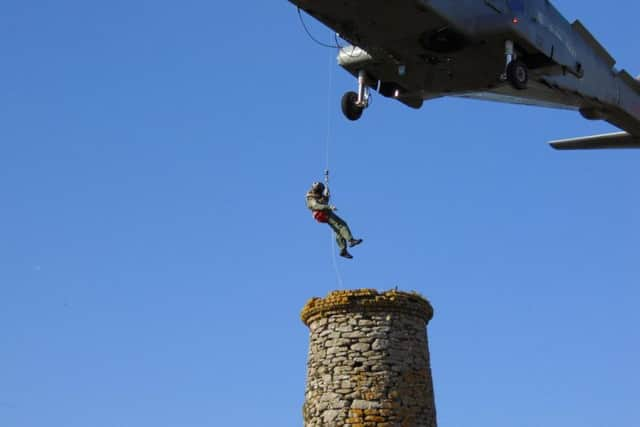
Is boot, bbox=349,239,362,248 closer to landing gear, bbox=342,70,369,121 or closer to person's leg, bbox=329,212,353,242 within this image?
person's leg, bbox=329,212,353,242

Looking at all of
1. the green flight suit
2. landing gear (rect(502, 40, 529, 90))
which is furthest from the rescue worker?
landing gear (rect(502, 40, 529, 90))

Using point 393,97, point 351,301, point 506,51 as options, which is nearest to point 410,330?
point 351,301

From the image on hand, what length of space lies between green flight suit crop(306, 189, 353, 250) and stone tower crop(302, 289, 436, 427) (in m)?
1.44

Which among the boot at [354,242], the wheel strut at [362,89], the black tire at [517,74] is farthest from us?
the wheel strut at [362,89]

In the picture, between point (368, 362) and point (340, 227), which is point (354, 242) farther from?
point (368, 362)

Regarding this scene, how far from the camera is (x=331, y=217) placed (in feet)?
62.2

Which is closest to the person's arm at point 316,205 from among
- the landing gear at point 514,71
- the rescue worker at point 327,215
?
the rescue worker at point 327,215

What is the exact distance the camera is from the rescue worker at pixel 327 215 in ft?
61.5

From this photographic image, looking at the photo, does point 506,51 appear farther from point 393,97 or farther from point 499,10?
point 393,97

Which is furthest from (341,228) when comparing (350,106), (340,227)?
(350,106)

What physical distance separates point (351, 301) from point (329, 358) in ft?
3.45

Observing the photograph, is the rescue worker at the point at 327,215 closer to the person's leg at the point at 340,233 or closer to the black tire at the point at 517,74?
the person's leg at the point at 340,233

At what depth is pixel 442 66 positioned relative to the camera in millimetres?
18391

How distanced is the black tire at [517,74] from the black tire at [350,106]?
9.69ft
